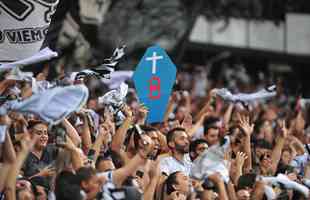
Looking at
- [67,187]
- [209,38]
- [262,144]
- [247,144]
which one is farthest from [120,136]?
[209,38]

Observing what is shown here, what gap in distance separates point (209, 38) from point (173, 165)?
13923 mm

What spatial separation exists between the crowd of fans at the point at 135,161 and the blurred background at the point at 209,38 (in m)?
6.04

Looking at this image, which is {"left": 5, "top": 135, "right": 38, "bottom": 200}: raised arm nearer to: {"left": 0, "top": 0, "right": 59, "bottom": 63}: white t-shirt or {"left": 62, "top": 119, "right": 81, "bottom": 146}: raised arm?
{"left": 62, "top": 119, "right": 81, "bottom": 146}: raised arm

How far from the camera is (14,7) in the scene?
29.8 ft

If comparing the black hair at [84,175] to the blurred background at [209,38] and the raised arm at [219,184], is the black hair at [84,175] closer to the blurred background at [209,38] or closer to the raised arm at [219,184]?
the raised arm at [219,184]

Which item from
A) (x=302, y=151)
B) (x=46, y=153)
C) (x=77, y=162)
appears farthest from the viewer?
(x=302, y=151)

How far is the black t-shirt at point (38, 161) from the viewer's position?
757cm

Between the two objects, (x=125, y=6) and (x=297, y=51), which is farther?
(x=297, y=51)

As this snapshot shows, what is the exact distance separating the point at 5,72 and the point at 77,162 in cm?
90

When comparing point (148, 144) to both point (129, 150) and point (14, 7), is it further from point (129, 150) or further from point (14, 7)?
point (14, 7)

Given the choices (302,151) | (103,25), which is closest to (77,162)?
(302,151)

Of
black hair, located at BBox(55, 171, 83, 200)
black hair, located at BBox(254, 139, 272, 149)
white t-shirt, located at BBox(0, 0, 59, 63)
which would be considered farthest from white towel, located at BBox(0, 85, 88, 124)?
black hair, located at BBox(254, 139, 272, 149)

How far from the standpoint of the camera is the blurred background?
16.8 m

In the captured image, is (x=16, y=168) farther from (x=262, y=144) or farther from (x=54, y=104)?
(x=262, y=144)
